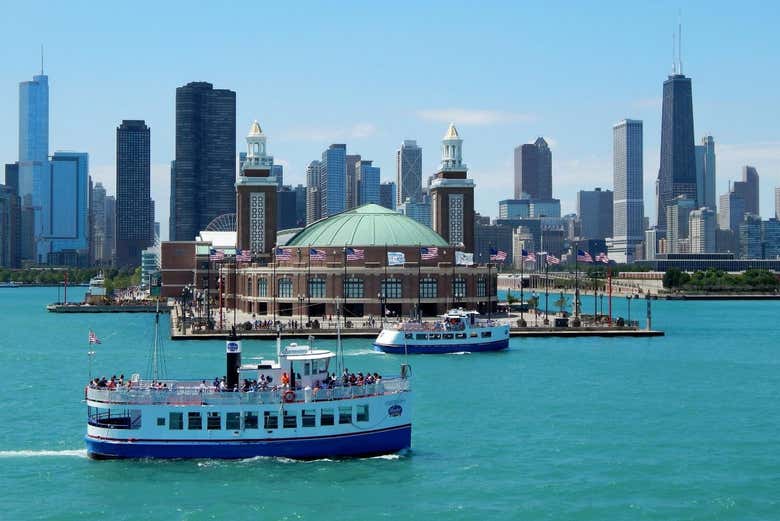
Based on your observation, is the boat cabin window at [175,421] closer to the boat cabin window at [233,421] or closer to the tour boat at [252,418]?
the tour boat at [252,418]

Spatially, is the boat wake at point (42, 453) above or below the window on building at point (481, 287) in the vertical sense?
below

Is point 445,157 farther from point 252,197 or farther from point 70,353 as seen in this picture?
point 70,353

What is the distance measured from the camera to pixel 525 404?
71562 millimetres

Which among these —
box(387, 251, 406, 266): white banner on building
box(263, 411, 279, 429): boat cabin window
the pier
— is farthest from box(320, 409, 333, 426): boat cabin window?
box(387, 251, 406, 266): white banner on building

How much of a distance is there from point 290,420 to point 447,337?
169 feet

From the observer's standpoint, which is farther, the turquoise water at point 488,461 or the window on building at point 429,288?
the window on building at point 429,288

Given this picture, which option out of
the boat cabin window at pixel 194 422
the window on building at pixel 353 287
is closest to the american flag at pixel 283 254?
the window on building at pixel 353 287

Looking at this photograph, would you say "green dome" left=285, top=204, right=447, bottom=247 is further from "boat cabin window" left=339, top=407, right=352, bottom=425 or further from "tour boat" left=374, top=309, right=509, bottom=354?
"boat cabin window" left=339, top=407, right=352, bottom=425

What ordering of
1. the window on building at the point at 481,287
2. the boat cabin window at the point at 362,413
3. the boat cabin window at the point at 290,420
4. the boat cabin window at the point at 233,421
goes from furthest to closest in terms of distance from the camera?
the window on building at the point at 481,287, the boat cabin window at the point at 362,413, the boat cabin window at the point at 290,420, the boat cabin window at the point at 233,421

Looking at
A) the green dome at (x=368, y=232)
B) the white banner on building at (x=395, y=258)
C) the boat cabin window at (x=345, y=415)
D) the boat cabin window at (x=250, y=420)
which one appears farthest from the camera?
the green dome at (x=368, y=232)

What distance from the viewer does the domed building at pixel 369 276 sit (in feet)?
483

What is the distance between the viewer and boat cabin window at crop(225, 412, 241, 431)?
52312 mm

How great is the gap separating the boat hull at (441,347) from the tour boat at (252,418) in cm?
4672

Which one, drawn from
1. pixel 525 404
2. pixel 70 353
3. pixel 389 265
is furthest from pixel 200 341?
pixel 525 404
